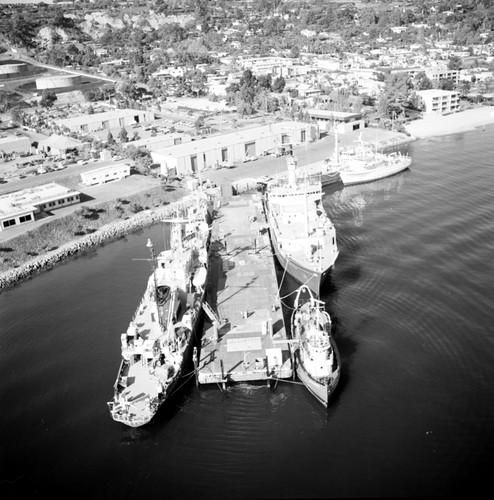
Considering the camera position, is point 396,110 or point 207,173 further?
point 396,110

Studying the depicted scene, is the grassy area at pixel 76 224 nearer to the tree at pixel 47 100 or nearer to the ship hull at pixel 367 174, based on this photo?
the ship hull at pixel 367 174

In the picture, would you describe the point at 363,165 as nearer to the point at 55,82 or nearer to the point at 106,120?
the point at 106,120

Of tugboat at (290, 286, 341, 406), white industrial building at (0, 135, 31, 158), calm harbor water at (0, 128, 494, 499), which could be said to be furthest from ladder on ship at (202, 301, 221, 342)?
white industrial building at (0, 135, 31, 158)

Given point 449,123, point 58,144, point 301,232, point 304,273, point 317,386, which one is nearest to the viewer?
point 317,386

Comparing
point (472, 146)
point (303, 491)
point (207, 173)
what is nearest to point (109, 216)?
point (207, 173)

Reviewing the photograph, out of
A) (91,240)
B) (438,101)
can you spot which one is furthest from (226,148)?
Answer: (438,101)

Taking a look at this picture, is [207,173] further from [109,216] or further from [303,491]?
[303,491]
